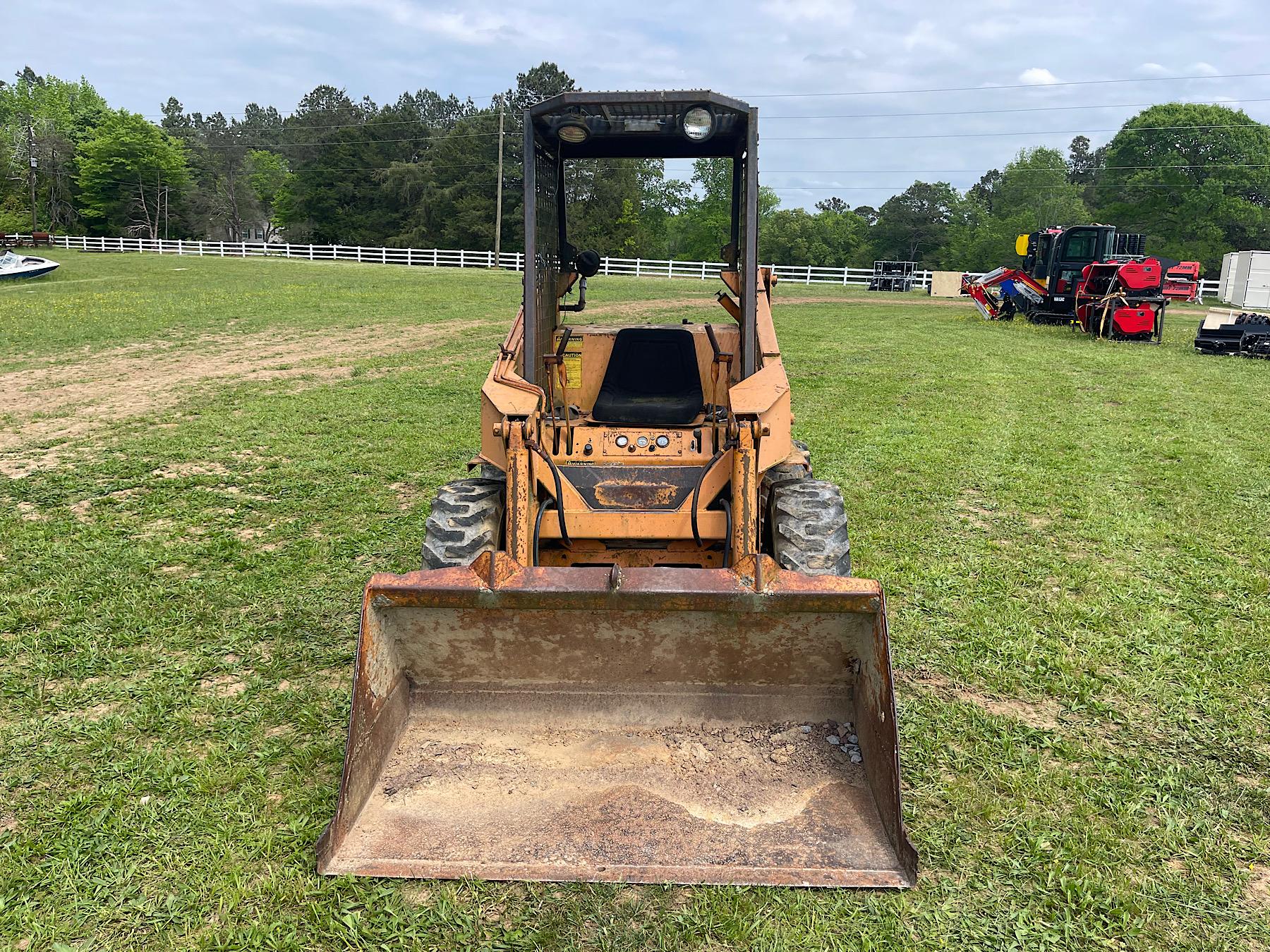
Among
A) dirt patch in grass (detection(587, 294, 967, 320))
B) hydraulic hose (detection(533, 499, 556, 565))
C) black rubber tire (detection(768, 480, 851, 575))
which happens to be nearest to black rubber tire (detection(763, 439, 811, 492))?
black rubber tire (detection(768, 480, 851, 575))

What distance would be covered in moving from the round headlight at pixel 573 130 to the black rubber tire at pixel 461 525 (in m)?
1.81

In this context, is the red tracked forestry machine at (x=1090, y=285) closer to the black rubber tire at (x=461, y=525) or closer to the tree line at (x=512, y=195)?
the black rubber tire at (x=461, y=525)

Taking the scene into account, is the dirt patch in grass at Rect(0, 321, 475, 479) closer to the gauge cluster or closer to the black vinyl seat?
the black vinyl seat

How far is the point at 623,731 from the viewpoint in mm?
3596

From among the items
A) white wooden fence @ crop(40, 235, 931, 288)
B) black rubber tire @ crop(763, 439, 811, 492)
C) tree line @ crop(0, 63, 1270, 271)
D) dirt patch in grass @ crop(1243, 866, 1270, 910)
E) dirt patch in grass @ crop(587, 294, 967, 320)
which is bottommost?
dirt patch in grass @ crop(1243, 866, 1270, 910)

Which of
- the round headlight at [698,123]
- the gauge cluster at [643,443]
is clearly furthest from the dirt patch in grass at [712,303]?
the round headlight at [698,123]

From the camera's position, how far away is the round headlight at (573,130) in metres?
4.59

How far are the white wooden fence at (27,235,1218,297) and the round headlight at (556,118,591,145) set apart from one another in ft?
102

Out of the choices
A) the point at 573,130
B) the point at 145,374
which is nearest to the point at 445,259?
the point at 145,374

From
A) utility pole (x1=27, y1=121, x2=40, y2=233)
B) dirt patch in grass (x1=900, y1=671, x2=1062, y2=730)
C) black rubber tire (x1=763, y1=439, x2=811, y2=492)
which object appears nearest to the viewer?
dirt patch in grass (x1=900, y1=671, x2=1062, y2=730)

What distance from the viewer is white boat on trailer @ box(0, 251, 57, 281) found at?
2906 centimetres

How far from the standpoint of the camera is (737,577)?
343cm

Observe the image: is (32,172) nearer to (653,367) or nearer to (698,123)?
(653,367)

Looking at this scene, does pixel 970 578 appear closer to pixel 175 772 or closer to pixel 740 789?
pixel 740 789
